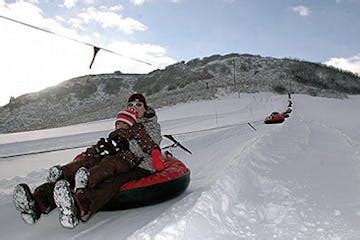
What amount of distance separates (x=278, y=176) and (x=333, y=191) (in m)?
0.87

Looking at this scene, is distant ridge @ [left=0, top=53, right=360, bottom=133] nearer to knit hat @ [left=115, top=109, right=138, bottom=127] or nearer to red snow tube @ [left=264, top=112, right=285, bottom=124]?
red snow tube @ [left=264, top=112, right=285, bottom=124]

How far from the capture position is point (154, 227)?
3.09 m

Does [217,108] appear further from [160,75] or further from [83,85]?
[83,85]

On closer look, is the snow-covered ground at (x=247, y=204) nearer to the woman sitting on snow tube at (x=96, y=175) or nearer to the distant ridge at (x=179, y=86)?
the woman sitting on snow tube at (x=96, y=175)

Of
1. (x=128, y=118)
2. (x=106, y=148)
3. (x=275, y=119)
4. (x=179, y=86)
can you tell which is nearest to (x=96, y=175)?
(x=106, y=148)

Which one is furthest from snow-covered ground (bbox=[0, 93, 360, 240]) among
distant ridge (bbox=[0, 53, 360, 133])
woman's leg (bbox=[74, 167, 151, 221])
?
distant ridge (bbox=[0, 53, 360, 133])

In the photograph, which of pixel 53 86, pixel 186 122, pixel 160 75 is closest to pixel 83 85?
pixel 53 86

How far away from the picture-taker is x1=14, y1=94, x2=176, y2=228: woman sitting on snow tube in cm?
309

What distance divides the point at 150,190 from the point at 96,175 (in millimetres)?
677

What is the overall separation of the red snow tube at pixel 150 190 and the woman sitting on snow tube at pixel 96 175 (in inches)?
3.8

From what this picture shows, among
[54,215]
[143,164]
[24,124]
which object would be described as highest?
[143,164]

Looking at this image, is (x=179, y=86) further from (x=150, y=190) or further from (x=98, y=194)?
(x=98, y=194)

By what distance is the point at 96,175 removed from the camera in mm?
3438

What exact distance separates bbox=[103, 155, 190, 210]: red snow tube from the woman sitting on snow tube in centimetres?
10
